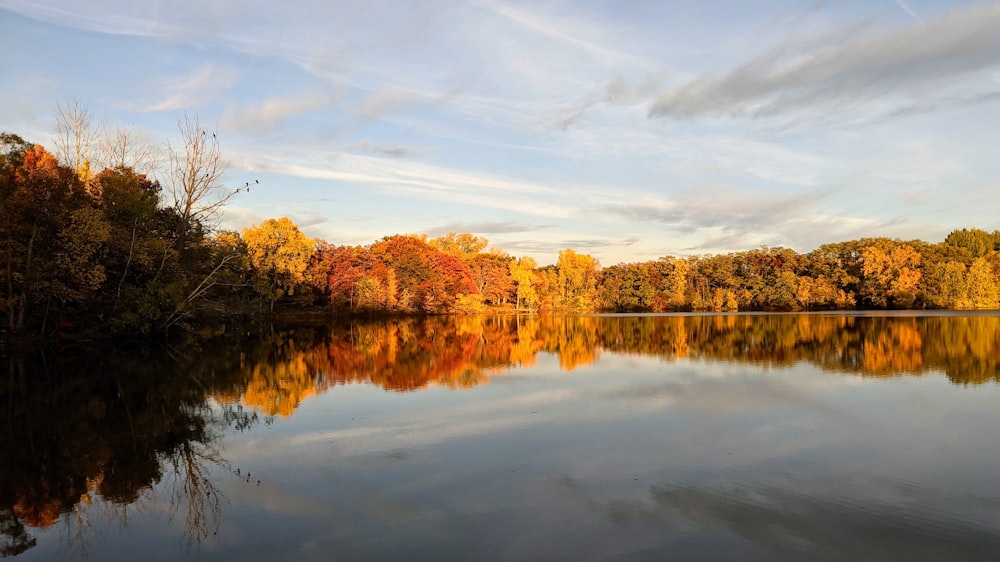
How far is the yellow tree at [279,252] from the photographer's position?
50.8 meters

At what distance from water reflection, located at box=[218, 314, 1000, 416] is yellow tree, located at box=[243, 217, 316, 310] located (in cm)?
2138

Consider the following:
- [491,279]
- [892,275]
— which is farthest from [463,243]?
[892,275]

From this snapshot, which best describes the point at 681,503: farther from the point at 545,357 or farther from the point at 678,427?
the point at 545,357

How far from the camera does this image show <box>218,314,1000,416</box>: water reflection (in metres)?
15.6

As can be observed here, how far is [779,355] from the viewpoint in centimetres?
2078

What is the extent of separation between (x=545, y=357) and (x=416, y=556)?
54.4 ft

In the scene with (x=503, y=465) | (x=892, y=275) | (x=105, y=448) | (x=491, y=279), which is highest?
(x=491, y=279)

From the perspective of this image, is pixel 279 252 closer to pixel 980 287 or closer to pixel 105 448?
pixel 105 448

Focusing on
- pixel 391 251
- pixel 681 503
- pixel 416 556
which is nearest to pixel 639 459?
pixel 681 503

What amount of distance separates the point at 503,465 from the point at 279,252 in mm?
48118

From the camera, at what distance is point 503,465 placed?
26.1 feet

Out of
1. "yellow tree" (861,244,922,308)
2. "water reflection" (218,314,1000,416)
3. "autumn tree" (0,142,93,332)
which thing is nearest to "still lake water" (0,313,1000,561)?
"water reflection" (218,314,1000,416)

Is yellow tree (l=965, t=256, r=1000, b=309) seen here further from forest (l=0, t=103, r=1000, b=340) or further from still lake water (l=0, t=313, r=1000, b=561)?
still lake water (l=0, t=313, r=1000, b=561)

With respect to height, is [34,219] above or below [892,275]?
above
